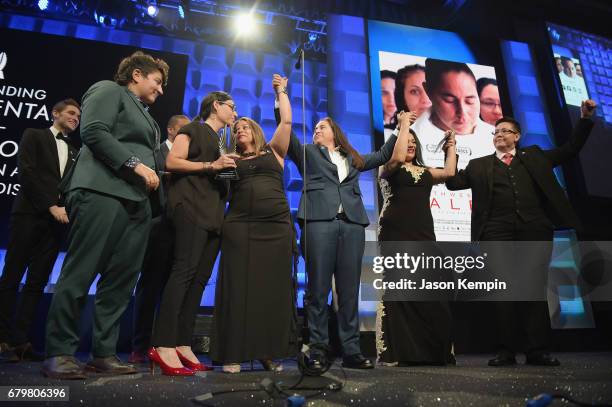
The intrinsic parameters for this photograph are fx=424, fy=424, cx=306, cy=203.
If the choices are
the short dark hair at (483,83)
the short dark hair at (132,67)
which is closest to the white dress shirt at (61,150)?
the short dark hair at (132,67)

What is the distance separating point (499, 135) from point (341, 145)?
3.52 feet

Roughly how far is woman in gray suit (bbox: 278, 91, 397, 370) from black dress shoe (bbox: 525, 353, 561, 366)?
0.97 metres

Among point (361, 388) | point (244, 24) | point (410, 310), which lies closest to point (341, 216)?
point (410, 310)

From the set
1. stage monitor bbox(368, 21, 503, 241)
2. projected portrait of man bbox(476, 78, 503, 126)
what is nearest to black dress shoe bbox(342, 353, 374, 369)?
stage monitor bbox(368, 21, 503, 241)

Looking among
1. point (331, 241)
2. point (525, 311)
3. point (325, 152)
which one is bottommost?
point (525, 311)

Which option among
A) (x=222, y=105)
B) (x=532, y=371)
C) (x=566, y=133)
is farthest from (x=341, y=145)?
(x=566, y=133)

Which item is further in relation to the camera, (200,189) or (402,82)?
(402,82)

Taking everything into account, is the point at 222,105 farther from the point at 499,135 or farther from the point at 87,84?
the point at 87,84

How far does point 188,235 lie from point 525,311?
198 centimetres

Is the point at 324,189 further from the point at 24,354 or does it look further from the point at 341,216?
the point at 24,354

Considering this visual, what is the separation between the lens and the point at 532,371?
2.04 meters

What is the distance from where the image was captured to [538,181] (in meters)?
2.62

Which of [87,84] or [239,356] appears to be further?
[87,84]

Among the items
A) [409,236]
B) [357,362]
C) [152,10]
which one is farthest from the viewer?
[152,10]
